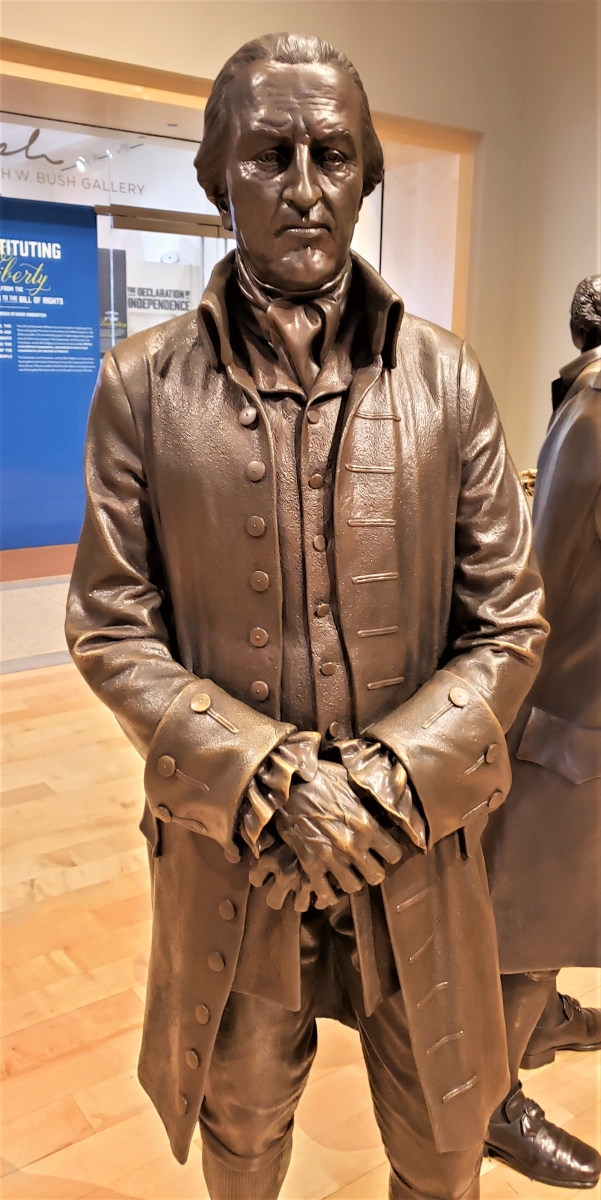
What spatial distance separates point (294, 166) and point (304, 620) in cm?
64

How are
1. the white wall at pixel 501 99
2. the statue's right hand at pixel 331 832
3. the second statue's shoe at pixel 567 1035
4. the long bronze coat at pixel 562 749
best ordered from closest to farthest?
1. the statue's right hand at pixel 331 832
2. the long bronze coat at pixel 562 749
3. the second statue's shoe at pixel 567 1035
4. the white wall at pixel 501 99

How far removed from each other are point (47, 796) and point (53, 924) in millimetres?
858

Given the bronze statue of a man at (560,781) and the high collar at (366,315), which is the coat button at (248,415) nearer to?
the high collar at (366,315)

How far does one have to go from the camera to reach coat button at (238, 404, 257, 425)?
1.38m

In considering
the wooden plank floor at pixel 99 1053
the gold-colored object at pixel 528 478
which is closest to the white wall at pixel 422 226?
the gold-colored object at pixel 528 478

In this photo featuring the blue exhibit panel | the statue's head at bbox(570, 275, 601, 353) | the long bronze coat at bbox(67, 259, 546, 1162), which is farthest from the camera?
the blue exhibit panel

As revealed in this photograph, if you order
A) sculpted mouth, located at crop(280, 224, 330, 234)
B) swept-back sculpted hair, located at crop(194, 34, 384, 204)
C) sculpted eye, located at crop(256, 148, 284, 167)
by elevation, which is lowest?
sculpted mouth, located at crop(280, 224, 330, 234)

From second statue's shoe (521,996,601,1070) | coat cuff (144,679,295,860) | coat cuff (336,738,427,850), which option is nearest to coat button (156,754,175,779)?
coat cuff (144,679,295,860)

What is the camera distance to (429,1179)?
5.23 ft

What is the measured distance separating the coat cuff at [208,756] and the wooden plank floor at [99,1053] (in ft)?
4.50

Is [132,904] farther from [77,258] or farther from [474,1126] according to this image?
[77,258]

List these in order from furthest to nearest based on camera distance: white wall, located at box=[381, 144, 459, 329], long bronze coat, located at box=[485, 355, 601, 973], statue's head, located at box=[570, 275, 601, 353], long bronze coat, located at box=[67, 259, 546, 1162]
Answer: white wall, located at box=[381, 144, 459, 329] < statue's head, located at box=[570, 275, 601, 353] < long bronze coat, located at box=[485, 355, 601, 973] < long bronze coat, located at box=[67, 259, 546, 1162]

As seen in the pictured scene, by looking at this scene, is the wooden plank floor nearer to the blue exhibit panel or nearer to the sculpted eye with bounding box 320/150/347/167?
the blue exhibit panel

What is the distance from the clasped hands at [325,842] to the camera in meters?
1.28
